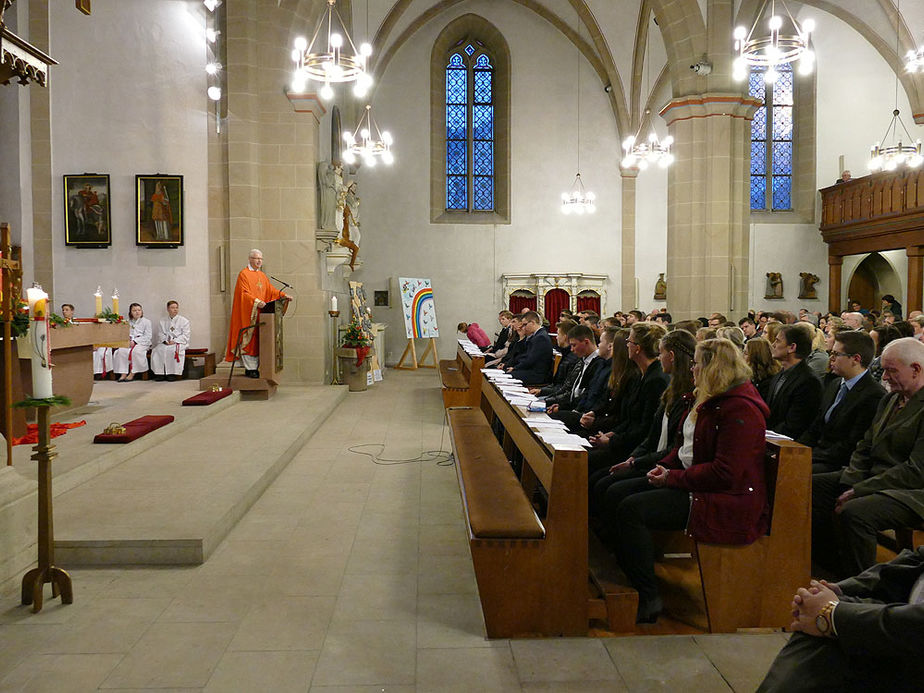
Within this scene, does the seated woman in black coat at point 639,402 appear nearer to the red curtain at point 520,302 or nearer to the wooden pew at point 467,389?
the wooden pew at point 467,389

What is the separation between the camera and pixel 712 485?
10.9 ft

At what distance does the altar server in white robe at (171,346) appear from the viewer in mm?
11297

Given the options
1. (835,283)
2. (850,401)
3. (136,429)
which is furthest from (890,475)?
(835,283)

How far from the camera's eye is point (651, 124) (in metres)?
17.8

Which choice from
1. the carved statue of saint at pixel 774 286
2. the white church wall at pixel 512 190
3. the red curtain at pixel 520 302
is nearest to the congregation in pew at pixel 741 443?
the red curtain at pixel 520 302

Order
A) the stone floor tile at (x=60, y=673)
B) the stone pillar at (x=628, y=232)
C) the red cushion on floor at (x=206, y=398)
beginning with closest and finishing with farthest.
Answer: the stone floor tile at (x=60, y=673) < the red cushion on floor at (x=206, y=398) < the stone pillar at (x=628, y=232)

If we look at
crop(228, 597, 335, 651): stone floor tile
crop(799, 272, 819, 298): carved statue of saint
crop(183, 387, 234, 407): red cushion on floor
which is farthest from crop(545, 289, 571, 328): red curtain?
crop(228, 597, 335, 651): stone floor tile

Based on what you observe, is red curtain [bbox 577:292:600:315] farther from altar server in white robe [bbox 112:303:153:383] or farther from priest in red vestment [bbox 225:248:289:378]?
altar server in white robe [bbox 112:303:153:383]

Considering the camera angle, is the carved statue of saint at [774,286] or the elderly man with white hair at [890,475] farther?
the carved statue of saint at [774,286]

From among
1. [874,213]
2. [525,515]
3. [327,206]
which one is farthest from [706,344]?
[874,213]

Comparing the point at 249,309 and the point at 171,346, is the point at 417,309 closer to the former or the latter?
the point at 171,346

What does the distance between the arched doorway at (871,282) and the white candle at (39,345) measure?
56.6 ft

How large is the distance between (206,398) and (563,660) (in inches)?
255

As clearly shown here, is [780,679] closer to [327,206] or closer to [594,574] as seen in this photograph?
[594,574]
